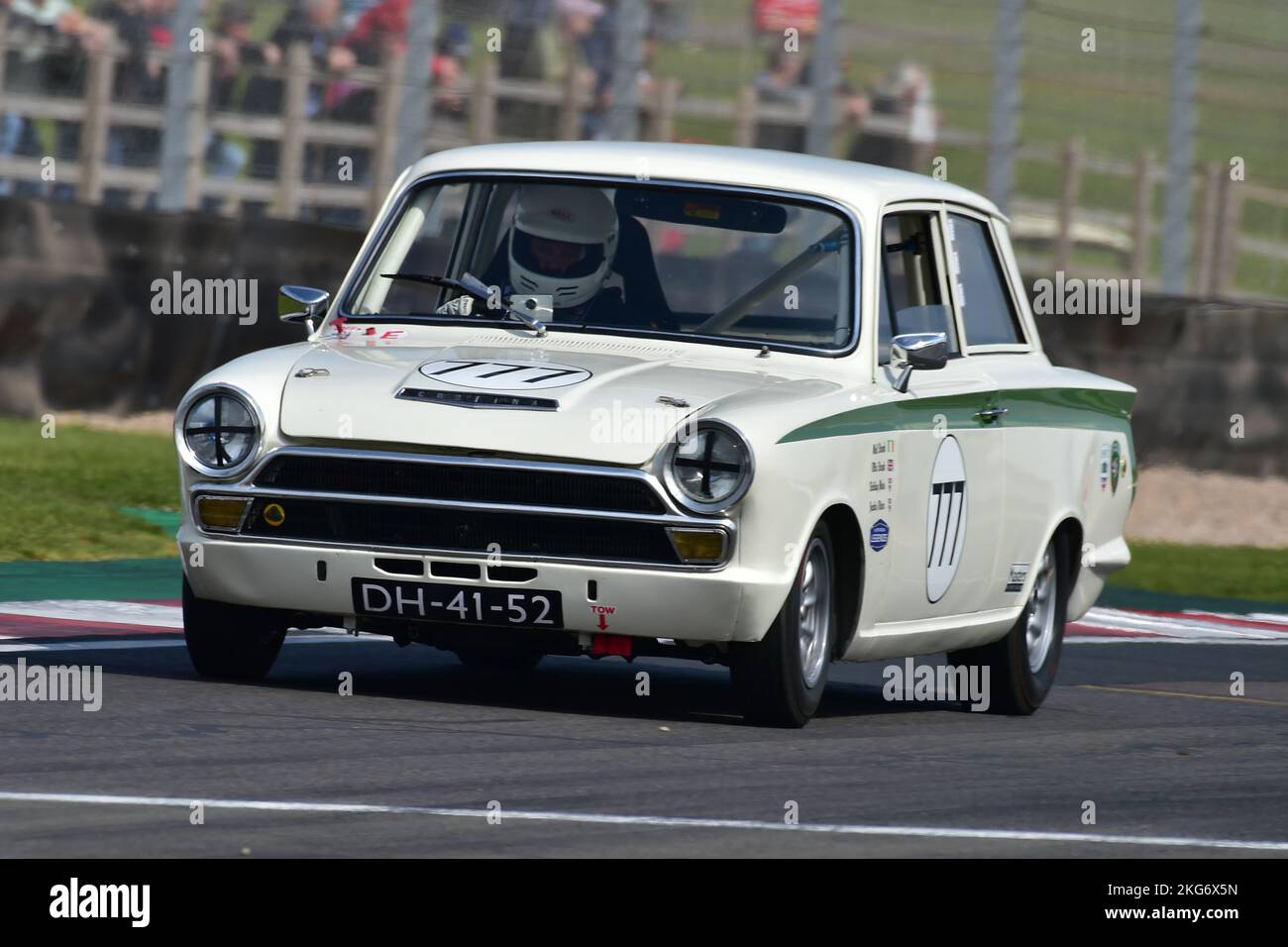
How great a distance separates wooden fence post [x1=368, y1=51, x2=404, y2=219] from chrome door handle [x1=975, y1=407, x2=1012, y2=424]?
323 inches

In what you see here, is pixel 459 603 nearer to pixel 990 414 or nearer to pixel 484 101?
pixel 990 414

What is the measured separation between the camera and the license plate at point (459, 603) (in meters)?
7.82

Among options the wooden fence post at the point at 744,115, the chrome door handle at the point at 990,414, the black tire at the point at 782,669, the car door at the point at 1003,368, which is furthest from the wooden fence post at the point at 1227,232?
the black tire at the point at 782,669

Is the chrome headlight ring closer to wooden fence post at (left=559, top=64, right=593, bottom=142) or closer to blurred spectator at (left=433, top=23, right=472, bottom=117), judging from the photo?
blurred spectator at (left=433, top=23, right=472, bottom=117)

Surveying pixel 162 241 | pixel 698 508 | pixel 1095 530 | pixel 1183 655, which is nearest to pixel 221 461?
pixel 698 508

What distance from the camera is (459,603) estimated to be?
7879 millimetres

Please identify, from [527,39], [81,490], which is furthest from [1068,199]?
[81,490]

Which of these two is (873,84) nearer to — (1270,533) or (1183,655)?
(1270,533)

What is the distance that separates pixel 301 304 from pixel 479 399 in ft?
4.74

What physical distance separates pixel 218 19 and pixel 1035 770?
1037cm

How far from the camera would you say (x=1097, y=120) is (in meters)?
18.0

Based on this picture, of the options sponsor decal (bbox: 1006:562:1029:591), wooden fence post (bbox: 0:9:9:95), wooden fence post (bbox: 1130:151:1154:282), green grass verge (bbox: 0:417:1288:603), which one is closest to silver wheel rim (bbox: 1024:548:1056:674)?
sponsor decal (bbox: 1006:562:1029:591)

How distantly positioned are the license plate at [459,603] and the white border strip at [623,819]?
4.58 feet

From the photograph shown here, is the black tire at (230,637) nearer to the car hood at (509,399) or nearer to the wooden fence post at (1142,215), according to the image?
the car hood at (509,399)
